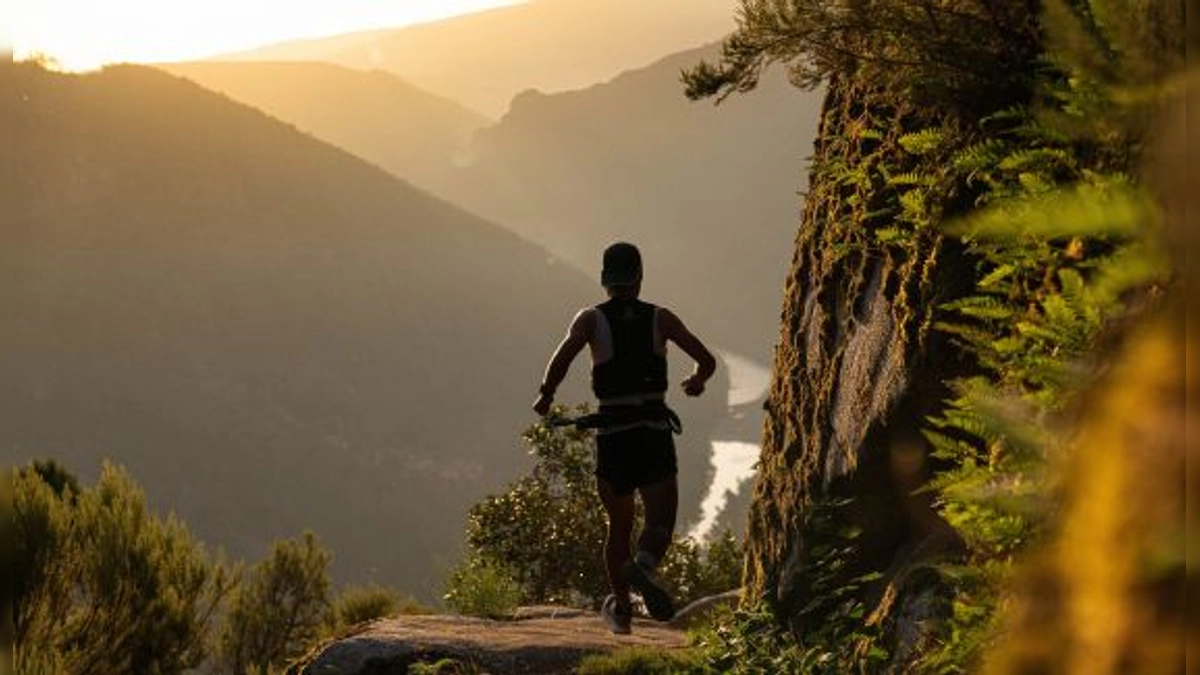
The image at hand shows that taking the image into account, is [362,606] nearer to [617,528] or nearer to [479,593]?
[479,593]

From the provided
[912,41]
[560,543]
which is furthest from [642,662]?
[560,543]

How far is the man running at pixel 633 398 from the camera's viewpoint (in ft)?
22.0

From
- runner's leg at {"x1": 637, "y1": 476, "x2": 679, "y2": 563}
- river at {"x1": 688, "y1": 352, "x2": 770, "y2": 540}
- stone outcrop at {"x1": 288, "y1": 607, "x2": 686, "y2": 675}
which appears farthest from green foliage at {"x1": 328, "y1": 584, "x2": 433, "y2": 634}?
river at {"x1": 688, "y1": 352, "x2": 770, "y2": 540}

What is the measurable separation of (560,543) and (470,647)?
12.3m

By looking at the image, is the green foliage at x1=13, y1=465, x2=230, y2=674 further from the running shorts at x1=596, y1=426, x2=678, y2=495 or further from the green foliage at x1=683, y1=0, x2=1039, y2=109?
the green foliage at x1=683, y1=0, x2=1039, y2=109

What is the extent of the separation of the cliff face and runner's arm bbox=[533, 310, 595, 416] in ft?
4.33

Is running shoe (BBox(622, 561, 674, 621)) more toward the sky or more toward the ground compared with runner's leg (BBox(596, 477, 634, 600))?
more toward the ground

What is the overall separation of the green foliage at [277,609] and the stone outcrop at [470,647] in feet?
→ 40.7

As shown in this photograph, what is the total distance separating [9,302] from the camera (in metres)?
101

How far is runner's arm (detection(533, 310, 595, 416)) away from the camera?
264 inches

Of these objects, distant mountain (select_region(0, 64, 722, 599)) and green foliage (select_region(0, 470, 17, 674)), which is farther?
distant mountain (select_region(0, 64, 722, 599))

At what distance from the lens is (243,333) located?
11088 centimetres

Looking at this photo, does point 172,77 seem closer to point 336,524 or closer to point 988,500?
point 336,524

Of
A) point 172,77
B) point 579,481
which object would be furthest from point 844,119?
point 172,77
